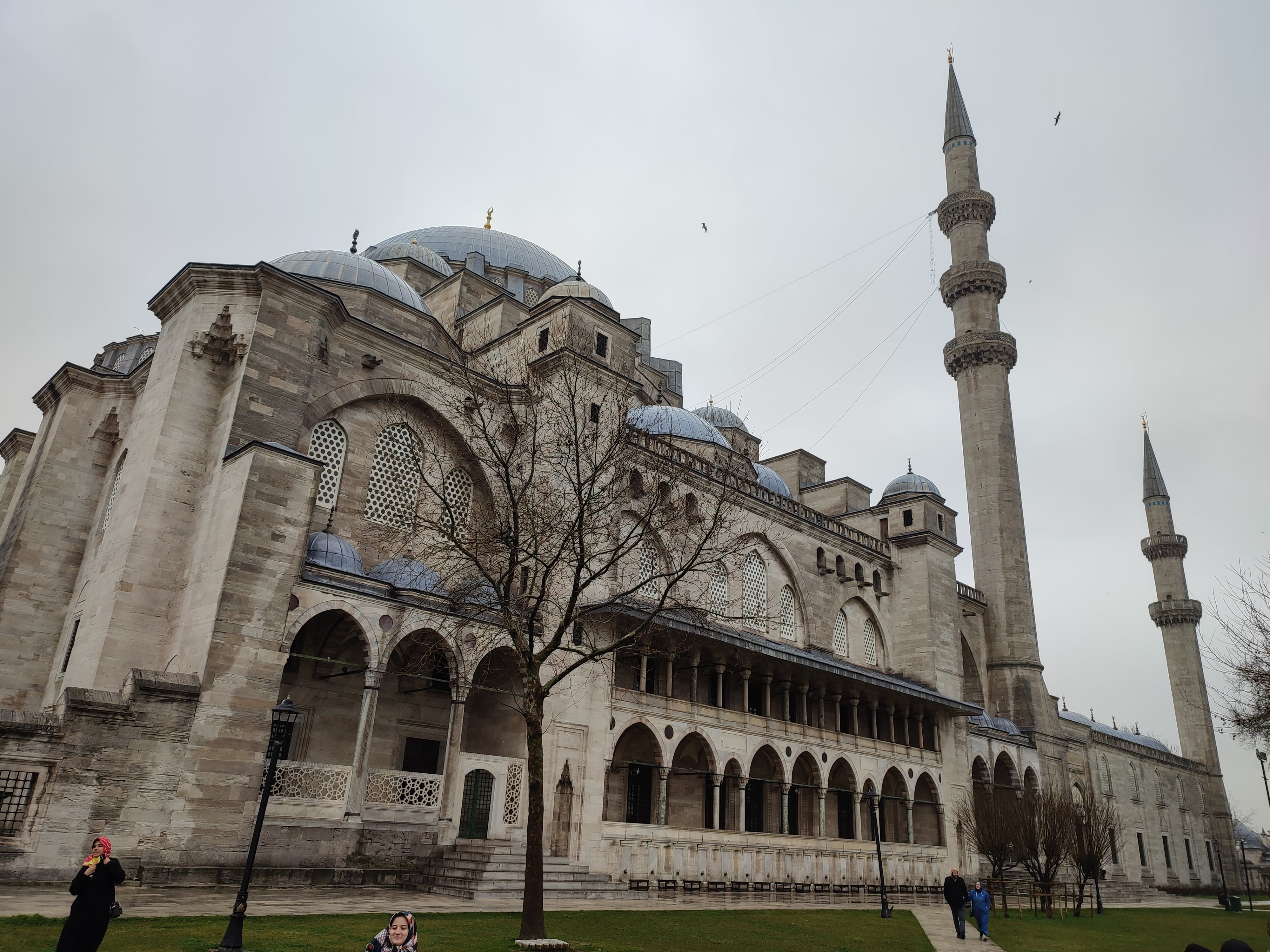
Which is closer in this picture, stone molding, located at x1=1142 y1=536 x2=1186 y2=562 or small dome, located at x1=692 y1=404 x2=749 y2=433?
small dome, located at x1=692 y1=404 x2=749 y2=433

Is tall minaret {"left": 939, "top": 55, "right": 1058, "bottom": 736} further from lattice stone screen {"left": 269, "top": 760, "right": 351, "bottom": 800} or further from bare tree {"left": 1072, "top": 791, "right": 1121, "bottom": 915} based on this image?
lattice stone screen {"left": 269, "top": 760, "right": 351, "bottom": 800}

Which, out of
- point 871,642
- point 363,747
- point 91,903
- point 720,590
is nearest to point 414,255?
point 720,590

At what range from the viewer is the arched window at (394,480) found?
20.2 m

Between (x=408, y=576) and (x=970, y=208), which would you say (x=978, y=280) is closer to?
(x=970, y=208)

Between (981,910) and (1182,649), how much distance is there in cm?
4891

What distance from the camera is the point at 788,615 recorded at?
98.7ft

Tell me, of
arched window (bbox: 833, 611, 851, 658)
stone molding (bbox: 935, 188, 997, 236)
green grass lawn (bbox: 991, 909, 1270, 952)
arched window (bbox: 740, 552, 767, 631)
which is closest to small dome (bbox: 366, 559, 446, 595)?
green grass lawn (bbox: 991, 909, 1270, 952)

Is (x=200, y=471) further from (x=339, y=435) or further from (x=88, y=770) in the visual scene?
(x=88, y=770)

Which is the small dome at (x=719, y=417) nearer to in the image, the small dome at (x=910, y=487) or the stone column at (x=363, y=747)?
the small dome at (x=910, y=487)

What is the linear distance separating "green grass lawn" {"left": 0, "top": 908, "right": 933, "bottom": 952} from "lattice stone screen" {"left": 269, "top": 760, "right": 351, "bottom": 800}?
4.15 m

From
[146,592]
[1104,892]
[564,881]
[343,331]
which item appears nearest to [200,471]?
[146,592]

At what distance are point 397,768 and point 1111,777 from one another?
37522 mm

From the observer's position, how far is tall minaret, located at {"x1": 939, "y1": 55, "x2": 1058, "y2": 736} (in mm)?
37875

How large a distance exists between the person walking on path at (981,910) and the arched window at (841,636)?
54.4ft
